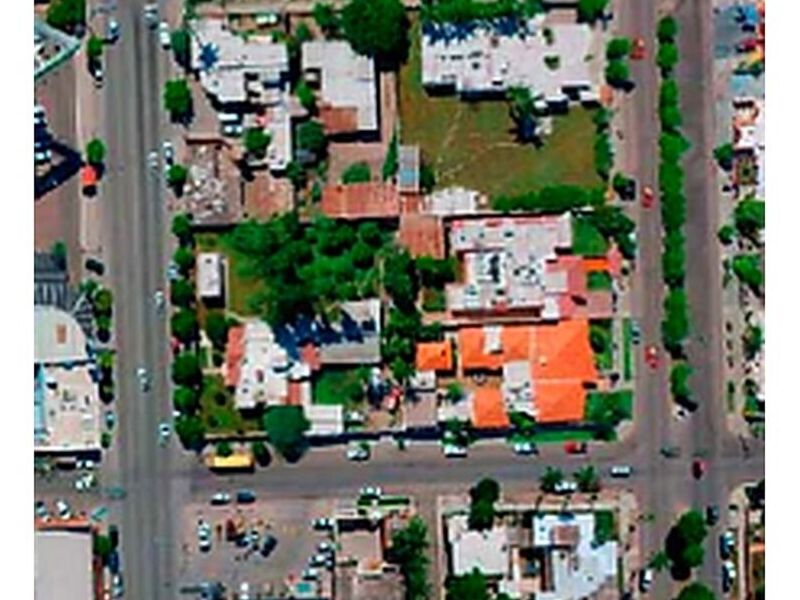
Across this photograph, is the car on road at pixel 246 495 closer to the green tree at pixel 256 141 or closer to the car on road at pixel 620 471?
the green tree at pixel 256 141

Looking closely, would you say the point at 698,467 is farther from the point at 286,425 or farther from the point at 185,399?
the point at 185,399

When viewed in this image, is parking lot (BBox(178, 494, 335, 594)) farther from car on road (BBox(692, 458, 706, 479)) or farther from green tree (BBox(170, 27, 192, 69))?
green tree (BBox(170, 27, 192, 69))

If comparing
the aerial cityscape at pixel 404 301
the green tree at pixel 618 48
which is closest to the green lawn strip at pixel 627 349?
the aerial cityscape at pixel 404 301

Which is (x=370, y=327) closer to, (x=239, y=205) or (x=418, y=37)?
(x=239, y=205)

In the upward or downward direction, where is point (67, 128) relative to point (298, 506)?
upward

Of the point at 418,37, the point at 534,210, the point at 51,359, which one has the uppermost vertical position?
the point at 418,37

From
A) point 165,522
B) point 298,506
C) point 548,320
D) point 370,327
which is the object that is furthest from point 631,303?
point 165,522

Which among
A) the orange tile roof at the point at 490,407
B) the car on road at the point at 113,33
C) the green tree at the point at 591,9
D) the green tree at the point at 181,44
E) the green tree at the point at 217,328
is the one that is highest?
the green tree at the point at 591,9
